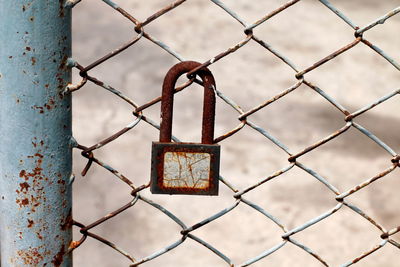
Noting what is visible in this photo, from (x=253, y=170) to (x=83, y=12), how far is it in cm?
197

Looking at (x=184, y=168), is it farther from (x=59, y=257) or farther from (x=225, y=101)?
(x=59, y=257)

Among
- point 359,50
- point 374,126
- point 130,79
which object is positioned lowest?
point 374,126

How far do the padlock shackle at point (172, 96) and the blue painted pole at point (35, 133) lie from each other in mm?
150

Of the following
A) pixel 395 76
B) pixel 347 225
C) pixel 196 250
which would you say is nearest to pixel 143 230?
pixel 196 250

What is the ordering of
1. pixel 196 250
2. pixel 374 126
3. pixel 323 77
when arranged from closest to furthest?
pixel 196 250 < pixel 374 126 < pixel 323 77

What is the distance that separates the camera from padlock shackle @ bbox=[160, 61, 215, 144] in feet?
3.30

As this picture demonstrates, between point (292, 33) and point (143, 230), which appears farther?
point (292, 33)

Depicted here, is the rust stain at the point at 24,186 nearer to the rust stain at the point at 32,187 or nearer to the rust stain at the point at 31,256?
the rust stain at the point at 32,187

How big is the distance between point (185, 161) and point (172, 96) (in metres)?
0.11

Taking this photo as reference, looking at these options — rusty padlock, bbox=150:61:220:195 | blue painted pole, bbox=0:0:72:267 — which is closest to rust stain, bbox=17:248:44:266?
blue painted pole, bbox=0:0:72:267

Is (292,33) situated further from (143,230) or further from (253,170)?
(143,230)

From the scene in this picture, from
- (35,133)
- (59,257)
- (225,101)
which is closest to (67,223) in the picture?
(59,257)

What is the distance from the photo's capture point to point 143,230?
7.64 ft

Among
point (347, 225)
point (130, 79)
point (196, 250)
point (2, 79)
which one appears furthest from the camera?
point (130, 79)
